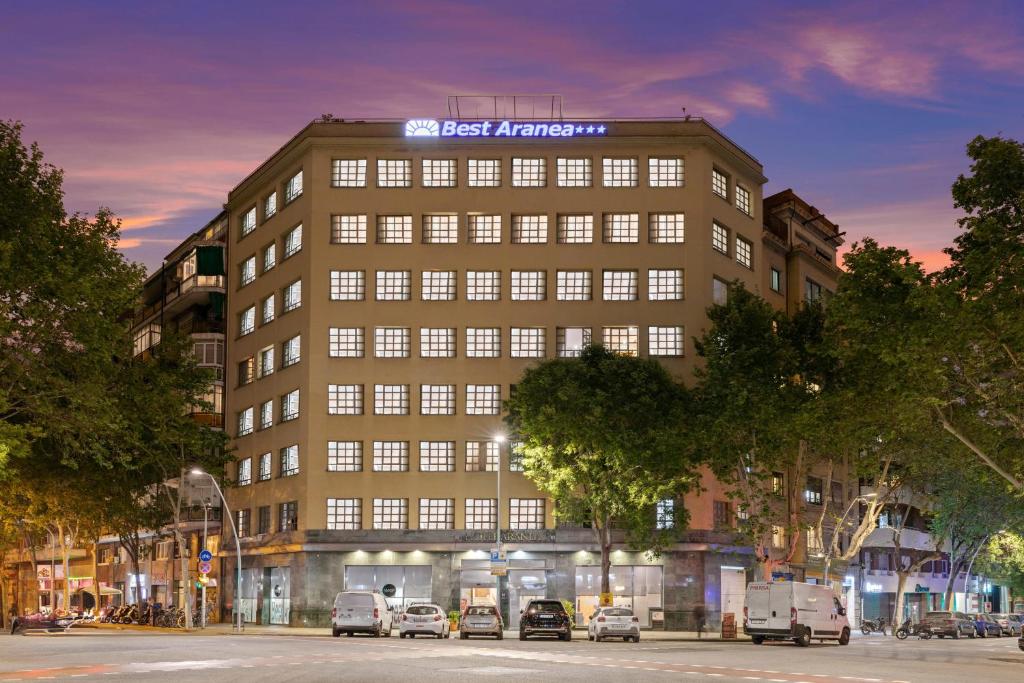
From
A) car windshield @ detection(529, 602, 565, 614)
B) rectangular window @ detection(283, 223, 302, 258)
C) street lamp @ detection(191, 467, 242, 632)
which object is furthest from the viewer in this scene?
rectangular window @ detection(283, 223, 302, 258)

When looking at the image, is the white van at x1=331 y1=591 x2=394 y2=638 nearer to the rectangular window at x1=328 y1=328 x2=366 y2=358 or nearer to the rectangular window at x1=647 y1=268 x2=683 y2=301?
the rectangular window at x1=328 y1=328 x2=366 y2=358

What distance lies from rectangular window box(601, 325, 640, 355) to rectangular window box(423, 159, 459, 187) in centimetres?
1216

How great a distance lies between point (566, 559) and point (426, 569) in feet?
25.4

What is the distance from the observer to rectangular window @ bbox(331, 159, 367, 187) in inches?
3019

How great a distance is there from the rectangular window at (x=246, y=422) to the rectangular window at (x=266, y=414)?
5.63ft

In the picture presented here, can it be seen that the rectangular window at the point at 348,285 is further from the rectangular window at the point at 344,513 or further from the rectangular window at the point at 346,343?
the rectangular window at the point at 344,513

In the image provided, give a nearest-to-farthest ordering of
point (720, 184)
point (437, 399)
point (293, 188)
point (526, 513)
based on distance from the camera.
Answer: point (526, 513), point (437, 399), point (720, 184), point (293, 188)

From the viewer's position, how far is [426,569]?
74188mm

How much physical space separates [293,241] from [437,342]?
440 inches

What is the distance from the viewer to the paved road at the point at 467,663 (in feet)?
91.4

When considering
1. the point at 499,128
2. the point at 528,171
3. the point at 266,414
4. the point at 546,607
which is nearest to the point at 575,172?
the point at 528,171

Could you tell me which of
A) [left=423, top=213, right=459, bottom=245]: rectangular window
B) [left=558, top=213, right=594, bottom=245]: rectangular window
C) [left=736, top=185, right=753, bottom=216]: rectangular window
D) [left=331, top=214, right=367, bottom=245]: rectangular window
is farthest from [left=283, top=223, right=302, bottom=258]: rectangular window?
[left=736, top=185, right=753, bottom=216]: rectangular window

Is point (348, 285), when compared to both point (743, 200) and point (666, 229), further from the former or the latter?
point (743, 200)

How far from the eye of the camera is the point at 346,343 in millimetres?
75562
